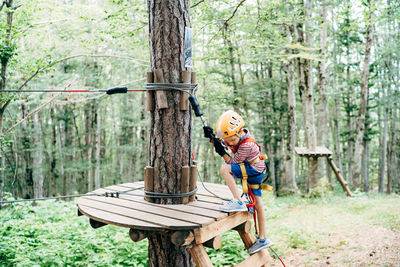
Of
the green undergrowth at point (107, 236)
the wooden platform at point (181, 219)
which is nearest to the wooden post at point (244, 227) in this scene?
the wooden platform at point (181, 219)

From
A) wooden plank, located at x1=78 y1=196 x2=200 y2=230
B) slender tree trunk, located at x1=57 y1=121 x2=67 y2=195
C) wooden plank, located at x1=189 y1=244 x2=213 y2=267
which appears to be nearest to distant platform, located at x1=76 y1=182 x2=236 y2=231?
wooden plank, located at x1=78 y1=196 x2=200 y2=230

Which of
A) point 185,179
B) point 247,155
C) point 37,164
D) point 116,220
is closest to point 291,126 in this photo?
point 247,155

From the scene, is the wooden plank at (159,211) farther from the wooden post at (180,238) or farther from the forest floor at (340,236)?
the forest floor at (340,236)

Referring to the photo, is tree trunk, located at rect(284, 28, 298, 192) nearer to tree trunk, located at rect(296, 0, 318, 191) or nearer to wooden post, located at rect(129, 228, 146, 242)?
tree trunk, located at rect(296, 0, 318, 191)

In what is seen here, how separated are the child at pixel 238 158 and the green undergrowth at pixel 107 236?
1989mm

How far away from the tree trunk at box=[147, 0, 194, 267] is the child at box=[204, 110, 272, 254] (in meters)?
0.38

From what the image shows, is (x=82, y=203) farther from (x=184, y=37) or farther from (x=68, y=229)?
(x=68, y=229)

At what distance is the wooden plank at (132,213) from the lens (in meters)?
2.03

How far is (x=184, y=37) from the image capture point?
2.77 meters

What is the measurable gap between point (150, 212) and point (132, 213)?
152 mm

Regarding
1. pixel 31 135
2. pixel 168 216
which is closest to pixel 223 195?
pixel 168 216

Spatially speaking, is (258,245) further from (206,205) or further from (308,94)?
(308,94)

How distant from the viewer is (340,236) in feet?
17.7

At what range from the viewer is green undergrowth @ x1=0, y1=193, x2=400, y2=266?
4.07 meters
